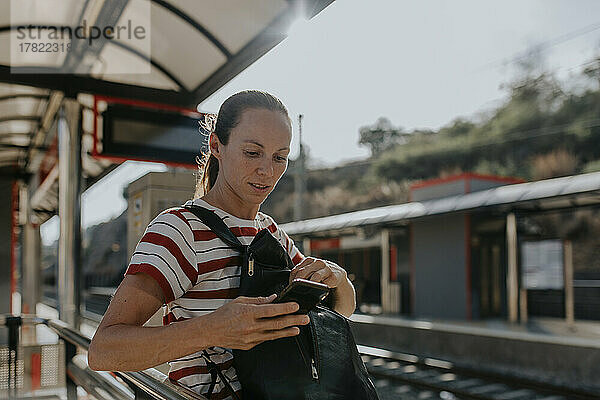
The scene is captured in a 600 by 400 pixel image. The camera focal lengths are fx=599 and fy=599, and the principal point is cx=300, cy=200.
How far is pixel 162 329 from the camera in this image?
44.4 inches

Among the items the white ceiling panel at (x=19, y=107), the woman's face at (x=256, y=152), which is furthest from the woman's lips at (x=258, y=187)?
the white ceiling panel at (x=19, y=107)

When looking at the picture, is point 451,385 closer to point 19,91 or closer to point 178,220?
point 19,91

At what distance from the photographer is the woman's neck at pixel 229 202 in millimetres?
1420

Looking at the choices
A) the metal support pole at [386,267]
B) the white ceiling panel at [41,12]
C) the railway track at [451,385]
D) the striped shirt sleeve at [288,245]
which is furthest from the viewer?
the metal support pole at [386,267]

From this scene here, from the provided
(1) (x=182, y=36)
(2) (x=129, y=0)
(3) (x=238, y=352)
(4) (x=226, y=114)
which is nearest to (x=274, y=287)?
(3) (x=238, y=352)

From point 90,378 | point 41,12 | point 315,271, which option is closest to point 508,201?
point 41,12

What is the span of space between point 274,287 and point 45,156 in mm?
6907

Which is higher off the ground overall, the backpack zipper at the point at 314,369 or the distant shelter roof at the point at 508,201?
the distant shelter roof at the point at 508,201

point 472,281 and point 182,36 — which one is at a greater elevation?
point 182,36

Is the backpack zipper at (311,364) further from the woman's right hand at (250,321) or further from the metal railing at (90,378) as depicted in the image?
the metal railing at (90,378)

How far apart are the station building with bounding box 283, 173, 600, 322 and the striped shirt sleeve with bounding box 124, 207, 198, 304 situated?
10563 mm

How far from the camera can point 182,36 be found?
453 cm

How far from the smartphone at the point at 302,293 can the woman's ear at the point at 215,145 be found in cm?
48

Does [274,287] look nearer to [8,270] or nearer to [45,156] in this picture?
[45,156]
